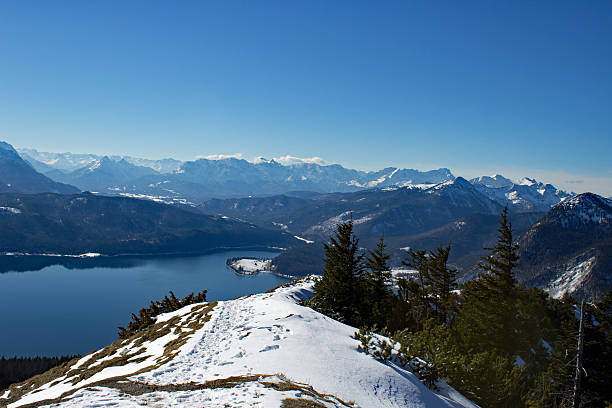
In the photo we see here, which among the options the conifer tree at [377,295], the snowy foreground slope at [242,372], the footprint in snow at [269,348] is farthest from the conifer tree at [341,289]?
the footprint in snow at [269,348]

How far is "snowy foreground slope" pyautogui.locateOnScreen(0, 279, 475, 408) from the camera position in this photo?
43.8ft

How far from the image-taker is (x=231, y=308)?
29078 millimetres

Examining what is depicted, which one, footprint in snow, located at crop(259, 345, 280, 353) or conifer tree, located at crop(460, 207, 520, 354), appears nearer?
footprint in snow, located at crop(259, 345, 280, 353)

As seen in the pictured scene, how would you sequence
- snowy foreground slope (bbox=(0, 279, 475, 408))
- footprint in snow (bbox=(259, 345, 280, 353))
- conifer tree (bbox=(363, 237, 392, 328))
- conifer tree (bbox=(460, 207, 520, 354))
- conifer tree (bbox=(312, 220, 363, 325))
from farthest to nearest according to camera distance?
1. conifer tree (bbox=(312, 220, 363, 325))
2. conifer tree (bbox=(363, 237, 392, 328))
3. conifer tree (bbox=(460, 207, 520, 354))
4. footprint in snow (bbox=(259, 345, 280, 353))
5. snowy foreground slope (bbox=(0, 279, 475, 408))

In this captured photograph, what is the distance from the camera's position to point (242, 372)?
632 inches

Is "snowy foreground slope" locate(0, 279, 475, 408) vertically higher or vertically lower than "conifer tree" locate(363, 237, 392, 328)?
higher

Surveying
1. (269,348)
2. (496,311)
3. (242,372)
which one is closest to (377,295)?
(496,311)

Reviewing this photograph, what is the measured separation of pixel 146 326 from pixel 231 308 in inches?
381

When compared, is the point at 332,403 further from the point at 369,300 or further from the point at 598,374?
the point at 598,374

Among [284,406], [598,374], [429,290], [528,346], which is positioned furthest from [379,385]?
[429,290]

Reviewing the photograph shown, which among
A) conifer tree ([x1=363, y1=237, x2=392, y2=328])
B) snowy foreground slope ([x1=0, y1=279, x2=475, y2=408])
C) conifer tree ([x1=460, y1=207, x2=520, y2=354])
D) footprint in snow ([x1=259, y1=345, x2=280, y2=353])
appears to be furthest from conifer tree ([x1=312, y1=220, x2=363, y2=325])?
footprint in snow ([x1=259, y1=345, x2=280, y2=353])

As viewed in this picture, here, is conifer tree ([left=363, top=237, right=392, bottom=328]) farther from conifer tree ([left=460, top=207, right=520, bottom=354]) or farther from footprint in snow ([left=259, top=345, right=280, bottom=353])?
footprint in snow ([left=259, top=345, right=280, bottom=353])

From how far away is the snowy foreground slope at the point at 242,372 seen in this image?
13.4 meters

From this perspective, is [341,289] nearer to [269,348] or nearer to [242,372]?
[269,348]
